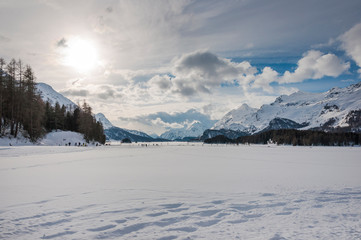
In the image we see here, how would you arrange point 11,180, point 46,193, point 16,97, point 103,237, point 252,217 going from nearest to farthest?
1. point 103,237
2. point 252,217
3. point 46,193
4. point 11,180
5. point 16,97

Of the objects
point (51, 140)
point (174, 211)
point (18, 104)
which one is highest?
point (18, 104)

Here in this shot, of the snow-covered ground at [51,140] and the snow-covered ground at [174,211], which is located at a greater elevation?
the snow-covered ground at [51,140]

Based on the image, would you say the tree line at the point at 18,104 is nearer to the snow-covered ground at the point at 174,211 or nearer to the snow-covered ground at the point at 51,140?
the snow-covered ground at the point at 51,140

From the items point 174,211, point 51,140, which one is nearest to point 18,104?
point 51,140

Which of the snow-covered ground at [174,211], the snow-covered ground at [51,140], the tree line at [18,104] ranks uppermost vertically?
the tree line at [18,104]

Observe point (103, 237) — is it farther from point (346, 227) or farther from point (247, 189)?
point (247, 189)

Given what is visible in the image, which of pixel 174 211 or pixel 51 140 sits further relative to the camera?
pixel 51 140

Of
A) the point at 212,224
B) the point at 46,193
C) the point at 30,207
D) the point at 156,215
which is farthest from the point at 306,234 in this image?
the point at 46,193

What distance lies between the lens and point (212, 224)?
657 cm

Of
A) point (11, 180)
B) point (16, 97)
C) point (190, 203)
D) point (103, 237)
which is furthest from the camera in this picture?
point (16, 97)

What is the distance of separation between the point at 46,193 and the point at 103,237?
570cm

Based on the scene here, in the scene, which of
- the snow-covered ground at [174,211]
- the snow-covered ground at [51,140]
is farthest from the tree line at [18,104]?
the snow-covered ground at [174,211]

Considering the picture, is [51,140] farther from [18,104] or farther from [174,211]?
[174,211]

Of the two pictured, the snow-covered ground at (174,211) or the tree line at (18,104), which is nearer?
the snow-covered ground at (174,211)
